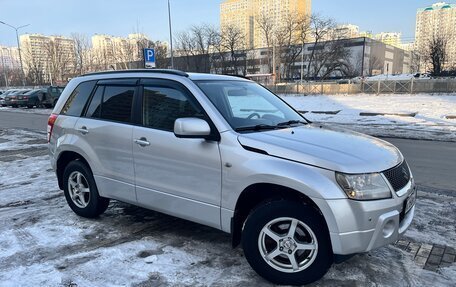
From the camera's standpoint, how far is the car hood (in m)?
3.05

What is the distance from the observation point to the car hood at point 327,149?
3047mm

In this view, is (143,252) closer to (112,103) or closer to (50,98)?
(112,103)

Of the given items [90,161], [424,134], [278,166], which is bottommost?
[424,134]

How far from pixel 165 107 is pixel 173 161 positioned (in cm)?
63

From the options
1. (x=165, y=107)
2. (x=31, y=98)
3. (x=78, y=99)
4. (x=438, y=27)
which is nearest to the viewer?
(x=165, y=107)

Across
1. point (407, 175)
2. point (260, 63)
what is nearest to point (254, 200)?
point (407, 175)

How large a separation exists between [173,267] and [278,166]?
1.47 metres

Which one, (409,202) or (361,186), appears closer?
(361,186)

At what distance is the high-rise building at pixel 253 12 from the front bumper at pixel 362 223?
101838 mm

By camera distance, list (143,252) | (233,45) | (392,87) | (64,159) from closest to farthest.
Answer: (143,252) < (64,159) < (392,87) < (233,45)

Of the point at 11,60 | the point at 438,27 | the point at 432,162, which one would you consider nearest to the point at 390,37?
the point at 438,27

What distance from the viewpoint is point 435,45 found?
63812 mm

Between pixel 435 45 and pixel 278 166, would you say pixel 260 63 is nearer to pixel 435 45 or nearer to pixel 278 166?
pixel 435 45

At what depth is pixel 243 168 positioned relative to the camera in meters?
3.35
